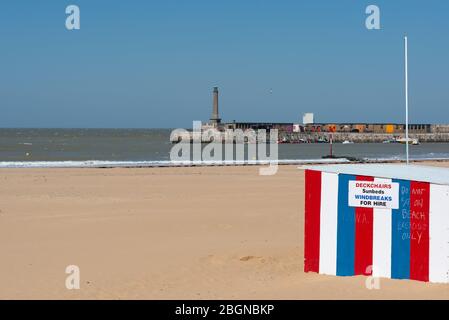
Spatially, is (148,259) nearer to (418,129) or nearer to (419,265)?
(419,265)

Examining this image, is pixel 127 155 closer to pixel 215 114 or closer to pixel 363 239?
pixel 363 239

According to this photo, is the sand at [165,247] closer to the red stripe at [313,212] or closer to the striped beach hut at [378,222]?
the striped beach hut at [378,222]

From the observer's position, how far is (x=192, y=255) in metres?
10.9

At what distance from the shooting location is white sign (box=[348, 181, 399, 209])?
25.7ft

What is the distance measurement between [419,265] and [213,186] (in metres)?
17.0

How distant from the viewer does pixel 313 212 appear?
841 centimetres

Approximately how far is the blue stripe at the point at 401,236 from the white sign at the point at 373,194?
0.07 m

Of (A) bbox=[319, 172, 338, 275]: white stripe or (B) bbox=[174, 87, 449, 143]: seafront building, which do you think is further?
(B) bbox=[174, 87, 449, 143]: seafront building

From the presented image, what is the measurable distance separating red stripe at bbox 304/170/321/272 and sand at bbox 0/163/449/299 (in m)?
0.34

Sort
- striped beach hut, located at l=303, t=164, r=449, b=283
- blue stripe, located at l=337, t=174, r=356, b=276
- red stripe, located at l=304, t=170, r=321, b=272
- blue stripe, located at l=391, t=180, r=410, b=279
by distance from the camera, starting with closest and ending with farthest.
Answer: striped beach hut, located at l=303, t=164, r=449, b=283 < blue stripe, located at l=391, t=180, r=410, b=279 < blue stripe, located at l=337, t=174, r=356, b=276 < red stripe, located at l=304, t=170, r=321, b=272

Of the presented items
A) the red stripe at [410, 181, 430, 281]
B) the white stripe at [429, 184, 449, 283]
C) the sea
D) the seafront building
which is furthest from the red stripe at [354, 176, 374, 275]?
the seafront building

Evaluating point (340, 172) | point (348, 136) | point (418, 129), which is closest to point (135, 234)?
point (340, 172)

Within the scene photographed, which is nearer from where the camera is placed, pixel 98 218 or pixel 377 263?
pixel 377 263

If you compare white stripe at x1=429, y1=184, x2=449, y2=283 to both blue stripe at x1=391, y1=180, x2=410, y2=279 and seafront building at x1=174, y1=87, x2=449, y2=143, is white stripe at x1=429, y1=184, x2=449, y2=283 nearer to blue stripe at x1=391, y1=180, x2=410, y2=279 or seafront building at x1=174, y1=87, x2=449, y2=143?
blue stripe at x1=391, y1=180, x2=410, y2=279
